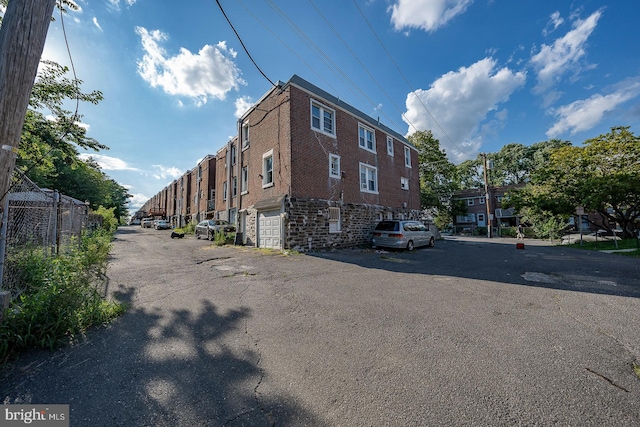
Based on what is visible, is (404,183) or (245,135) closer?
(245,135)

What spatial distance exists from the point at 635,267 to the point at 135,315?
13663mm

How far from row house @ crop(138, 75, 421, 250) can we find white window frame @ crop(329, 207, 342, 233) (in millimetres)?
58

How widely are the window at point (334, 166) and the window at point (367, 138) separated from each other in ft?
9.93

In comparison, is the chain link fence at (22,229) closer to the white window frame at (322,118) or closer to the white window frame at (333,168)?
the white window frame at (322,118)

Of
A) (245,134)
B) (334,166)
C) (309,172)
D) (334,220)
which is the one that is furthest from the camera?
(245,134)

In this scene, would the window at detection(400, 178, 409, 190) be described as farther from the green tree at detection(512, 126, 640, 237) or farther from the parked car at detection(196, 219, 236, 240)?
the parked car at detection(196, 219, 236, 240)

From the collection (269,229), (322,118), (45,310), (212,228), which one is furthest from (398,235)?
(212,228)

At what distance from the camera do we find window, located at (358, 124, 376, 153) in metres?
17.2

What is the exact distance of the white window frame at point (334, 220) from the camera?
13984 millimetres

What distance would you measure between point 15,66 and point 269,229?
10775mm

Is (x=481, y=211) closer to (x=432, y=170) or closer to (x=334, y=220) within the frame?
(x=432, y=170)

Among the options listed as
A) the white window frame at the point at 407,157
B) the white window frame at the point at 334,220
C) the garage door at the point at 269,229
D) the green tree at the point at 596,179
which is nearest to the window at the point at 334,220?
the white window frame at the point at 334,220

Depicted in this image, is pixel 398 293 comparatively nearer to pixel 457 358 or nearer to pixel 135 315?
pixel 457 358

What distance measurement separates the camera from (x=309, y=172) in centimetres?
1334
